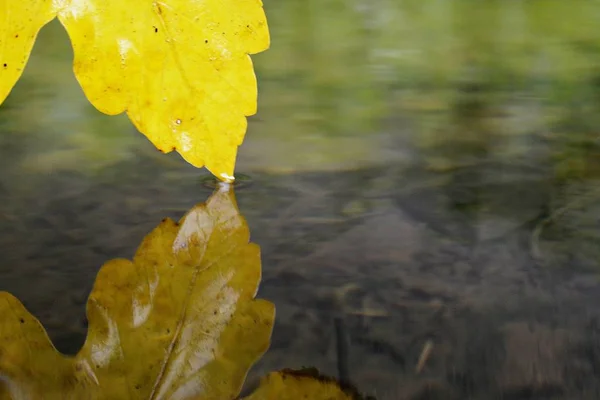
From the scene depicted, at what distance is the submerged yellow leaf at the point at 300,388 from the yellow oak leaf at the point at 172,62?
30 cm

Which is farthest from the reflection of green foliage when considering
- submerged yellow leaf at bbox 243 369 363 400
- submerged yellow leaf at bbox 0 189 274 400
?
submerged yellow leaf at bbox 243 369 363 400

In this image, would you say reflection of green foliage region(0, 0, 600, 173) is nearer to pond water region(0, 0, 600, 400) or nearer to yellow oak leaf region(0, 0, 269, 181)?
pond water region(0, 0, 600, 400)

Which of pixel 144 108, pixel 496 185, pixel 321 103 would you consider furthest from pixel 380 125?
pixel 144 108

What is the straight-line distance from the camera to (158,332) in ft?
1.41

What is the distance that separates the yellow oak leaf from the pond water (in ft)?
0.25

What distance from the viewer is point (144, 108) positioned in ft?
2.04

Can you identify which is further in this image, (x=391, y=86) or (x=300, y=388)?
(x=391, y=86)

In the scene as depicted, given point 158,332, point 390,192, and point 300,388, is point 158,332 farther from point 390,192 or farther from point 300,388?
point 390,192

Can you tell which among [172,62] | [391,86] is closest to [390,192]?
[172,62]

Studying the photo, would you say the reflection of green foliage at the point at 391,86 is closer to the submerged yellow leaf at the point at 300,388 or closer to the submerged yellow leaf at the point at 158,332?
the submerged yellow leaf at the point at 158,332

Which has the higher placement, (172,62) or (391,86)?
(172,62)

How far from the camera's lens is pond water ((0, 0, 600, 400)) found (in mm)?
410

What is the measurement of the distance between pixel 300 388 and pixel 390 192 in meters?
0.34

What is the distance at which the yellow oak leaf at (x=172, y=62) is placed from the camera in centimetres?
60
